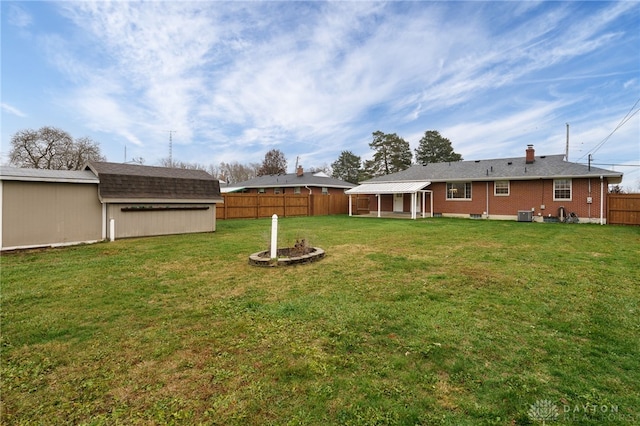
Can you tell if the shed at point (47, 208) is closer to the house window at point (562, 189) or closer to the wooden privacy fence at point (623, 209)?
the house window at point (562, 189)

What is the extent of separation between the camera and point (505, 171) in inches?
826

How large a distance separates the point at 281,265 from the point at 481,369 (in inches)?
188

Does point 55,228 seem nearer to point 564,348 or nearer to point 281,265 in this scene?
point 281,265

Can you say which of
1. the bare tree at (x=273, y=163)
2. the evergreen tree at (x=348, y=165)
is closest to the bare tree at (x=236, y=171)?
the bare tree at (x=273, y=163)

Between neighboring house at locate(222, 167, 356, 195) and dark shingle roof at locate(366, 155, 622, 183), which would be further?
neighboring house at locate(222, 167, 356, 195)

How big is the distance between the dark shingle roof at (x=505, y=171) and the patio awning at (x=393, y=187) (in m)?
0.69

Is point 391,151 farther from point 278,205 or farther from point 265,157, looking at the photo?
point 278,205

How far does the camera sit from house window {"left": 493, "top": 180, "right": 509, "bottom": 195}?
20625 millimetres

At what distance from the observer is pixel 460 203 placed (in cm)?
2248

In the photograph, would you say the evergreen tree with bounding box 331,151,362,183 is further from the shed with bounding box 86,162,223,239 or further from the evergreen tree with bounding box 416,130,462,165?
the shed with bounding box 86,162,223,239

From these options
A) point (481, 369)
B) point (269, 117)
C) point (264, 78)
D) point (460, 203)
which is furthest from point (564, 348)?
point (269, 117)

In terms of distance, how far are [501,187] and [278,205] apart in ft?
52.6

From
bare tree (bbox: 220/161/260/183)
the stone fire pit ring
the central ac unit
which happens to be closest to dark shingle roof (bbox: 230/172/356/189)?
the central ac unit

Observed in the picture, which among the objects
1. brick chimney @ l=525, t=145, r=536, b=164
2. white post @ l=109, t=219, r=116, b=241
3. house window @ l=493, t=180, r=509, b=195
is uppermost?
brick chimney @ l=525, t=145, r=536, b=164
